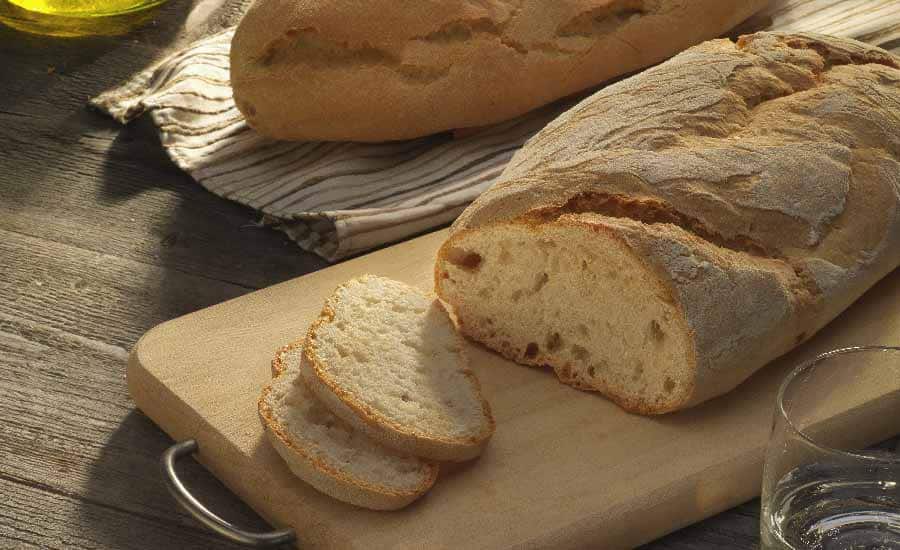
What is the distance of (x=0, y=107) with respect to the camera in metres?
3.09

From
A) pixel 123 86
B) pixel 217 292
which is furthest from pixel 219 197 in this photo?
pixel 123 86

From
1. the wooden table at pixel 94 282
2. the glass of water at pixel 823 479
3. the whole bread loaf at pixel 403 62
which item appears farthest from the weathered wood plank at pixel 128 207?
the glass of water at pixel 823 479

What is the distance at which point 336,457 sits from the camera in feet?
5.98

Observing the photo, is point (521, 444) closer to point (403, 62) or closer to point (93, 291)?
point (93, 291)

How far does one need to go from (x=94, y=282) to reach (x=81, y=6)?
1.18 m

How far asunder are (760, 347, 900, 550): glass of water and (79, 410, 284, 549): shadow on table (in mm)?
746

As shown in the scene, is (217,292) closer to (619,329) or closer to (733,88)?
(619,329)

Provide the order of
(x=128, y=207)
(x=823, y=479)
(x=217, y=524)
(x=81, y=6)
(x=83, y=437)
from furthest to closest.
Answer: (x=81, y=6), (x=128, y=207), (x=83, y=437), (x=217, y=524), (x=823, y=479)

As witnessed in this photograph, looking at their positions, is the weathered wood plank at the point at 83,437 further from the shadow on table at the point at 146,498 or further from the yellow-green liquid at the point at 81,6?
the yellow-green liquid at the point at 81,6

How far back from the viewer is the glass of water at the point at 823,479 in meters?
1.55

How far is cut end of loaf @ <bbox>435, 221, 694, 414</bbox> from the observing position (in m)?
1.97

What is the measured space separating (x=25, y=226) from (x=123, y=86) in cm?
60

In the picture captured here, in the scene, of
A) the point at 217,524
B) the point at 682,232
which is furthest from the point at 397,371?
the point at 682,232

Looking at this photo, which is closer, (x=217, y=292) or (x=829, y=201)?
(x=829, y=201)
